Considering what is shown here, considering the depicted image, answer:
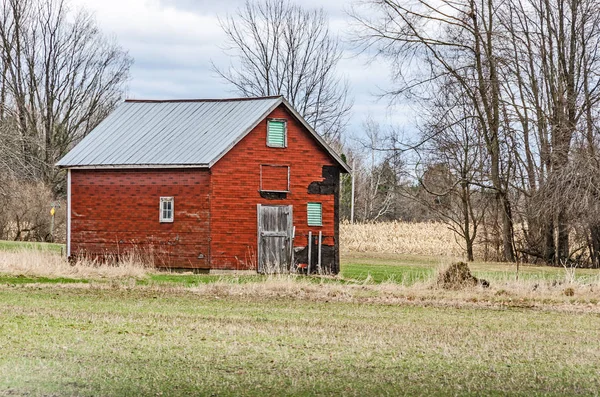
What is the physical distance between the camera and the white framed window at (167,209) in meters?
37.8

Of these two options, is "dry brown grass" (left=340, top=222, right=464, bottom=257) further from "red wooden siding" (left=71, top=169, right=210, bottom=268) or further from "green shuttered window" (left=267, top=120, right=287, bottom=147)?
"red wooden siding" (left=71, top=169, right=210, bottom=268)

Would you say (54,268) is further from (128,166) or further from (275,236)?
(275,236)

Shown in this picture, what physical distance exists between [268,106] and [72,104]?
117 ft

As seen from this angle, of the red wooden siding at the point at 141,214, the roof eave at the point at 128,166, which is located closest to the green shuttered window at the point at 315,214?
the red wooden siding at the point at 141,214

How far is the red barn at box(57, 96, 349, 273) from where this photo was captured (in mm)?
37500

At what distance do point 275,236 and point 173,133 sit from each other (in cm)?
584

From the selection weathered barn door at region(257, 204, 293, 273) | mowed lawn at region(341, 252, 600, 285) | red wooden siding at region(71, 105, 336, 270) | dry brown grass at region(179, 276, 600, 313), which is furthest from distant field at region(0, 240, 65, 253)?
dry brown grass at region(179, 276, 600, 313)

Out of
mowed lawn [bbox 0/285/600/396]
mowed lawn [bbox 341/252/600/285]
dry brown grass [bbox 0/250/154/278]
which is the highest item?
dry brown grass [bbox 0/250/154/278]

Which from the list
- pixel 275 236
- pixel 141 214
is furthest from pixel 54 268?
pixel 275 236

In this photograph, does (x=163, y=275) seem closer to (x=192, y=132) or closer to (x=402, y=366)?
(x=192, y=132)

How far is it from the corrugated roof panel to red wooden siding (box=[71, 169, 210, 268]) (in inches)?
21.3

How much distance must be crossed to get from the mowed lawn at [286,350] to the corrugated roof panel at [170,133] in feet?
50.8

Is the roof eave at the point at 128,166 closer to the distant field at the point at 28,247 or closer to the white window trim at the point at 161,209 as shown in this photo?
the white window trim at the point at 161,209

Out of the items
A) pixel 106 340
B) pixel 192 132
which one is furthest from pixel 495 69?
pixel 106 340
